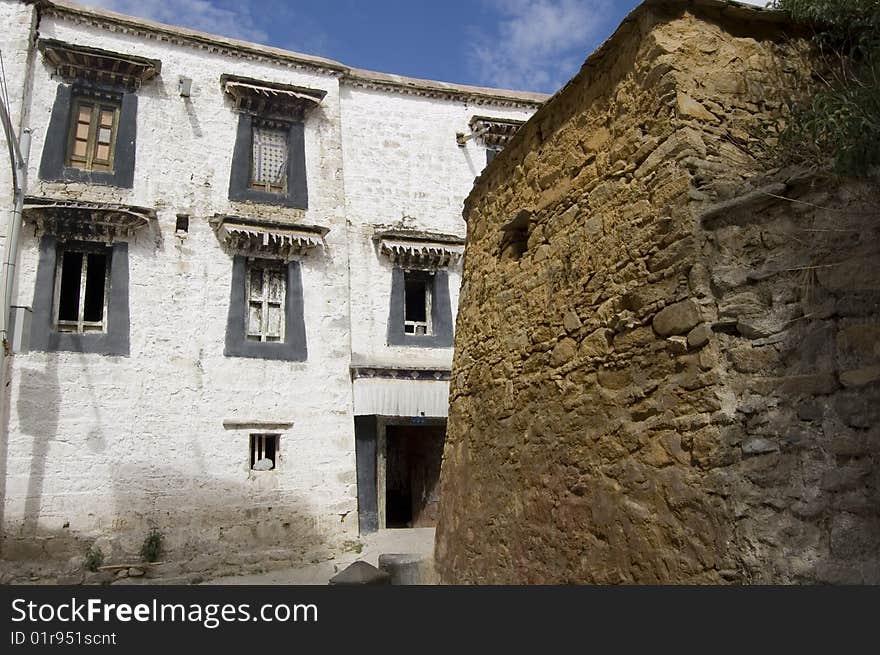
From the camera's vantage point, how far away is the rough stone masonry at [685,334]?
3.06m

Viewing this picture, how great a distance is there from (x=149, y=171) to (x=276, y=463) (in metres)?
6.18

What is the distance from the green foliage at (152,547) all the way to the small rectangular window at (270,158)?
6936 millimetres

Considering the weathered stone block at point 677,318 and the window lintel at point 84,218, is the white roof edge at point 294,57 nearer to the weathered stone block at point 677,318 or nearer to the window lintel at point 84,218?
the window lintel at point 84,218

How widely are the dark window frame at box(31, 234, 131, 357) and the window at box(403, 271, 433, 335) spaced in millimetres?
5437

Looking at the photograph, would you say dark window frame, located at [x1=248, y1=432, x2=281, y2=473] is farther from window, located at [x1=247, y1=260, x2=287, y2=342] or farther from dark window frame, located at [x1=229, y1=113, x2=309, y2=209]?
dark window frame, located at [x1=229, y1=113, x2=309, y2=209]

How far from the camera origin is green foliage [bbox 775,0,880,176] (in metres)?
3.18

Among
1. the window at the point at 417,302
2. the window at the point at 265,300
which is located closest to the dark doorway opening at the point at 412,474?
the window at the point at 417,302

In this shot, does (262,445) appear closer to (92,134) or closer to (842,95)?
(92,134)

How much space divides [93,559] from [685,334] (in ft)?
36.6

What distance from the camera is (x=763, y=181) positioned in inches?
140

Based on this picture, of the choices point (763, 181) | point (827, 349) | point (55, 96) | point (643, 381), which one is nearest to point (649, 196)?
point (763, 181)

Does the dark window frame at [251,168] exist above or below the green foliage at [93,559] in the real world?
above

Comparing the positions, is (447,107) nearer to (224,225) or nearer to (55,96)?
(224,225)

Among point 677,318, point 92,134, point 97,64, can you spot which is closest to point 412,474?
point 92,134
